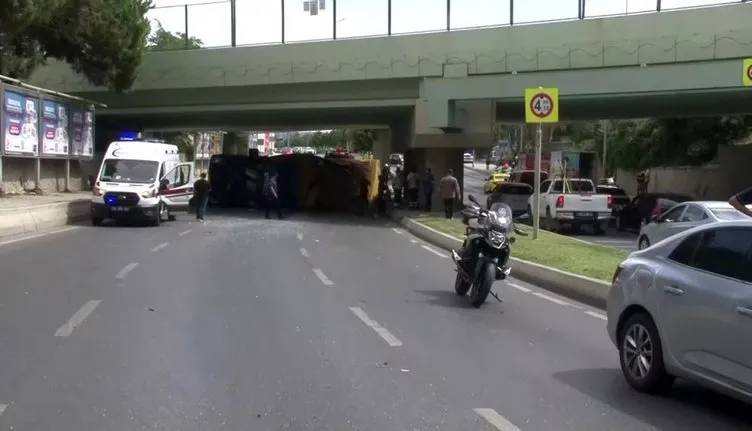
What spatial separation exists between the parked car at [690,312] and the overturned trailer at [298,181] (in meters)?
27.4

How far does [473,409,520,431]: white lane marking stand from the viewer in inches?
229

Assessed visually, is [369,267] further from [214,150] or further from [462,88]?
[214,150]

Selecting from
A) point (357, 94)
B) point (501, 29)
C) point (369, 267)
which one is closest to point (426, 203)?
point (357, 94)

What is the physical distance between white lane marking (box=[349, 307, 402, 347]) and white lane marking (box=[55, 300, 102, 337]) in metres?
3.43

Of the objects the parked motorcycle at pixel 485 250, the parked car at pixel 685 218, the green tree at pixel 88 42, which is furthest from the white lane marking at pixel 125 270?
the green tree at pixel 88 42

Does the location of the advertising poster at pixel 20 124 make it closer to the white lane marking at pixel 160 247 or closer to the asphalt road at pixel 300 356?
the white lane marking at pixel 160 247

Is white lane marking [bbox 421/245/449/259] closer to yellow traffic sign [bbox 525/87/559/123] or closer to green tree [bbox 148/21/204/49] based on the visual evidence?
yellow traffic sign [bbox 525/87/559/123]

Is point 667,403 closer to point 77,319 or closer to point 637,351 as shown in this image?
point 637,351

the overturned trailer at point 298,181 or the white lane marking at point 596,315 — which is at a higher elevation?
the overturned trailer at point 298,181

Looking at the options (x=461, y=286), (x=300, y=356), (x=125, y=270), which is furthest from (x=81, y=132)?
(x=300, y=356)

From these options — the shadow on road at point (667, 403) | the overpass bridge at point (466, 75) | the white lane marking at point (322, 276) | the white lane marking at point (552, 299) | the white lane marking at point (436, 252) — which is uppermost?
the overpass bridge at point (466, 75)

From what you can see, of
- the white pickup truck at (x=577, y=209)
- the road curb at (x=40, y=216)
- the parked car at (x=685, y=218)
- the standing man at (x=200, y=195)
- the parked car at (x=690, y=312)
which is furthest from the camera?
the standing man at (x=200, y=195)

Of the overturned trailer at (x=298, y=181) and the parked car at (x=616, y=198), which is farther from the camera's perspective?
the overturned trailer at (x=298, y=181)

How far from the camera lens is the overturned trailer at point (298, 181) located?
112 feet
